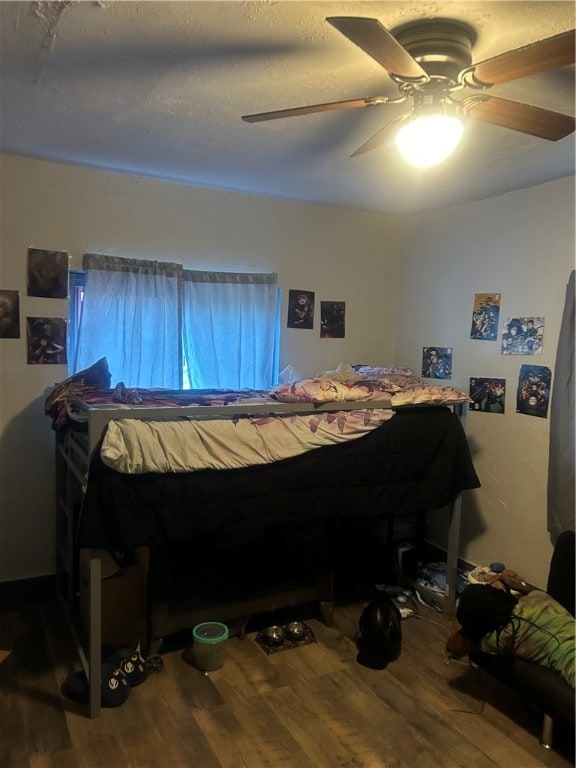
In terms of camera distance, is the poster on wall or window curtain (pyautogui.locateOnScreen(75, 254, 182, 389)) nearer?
the poster on wall

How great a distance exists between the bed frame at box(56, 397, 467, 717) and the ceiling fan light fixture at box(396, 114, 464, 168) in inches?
45.6

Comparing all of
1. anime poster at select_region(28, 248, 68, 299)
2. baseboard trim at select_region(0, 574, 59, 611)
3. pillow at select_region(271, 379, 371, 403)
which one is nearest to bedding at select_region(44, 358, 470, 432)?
pillow at select_region(271, 379, 371, 403)

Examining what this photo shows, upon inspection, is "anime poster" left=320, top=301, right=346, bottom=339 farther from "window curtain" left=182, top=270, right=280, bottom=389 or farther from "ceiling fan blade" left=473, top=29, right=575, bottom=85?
"ceiling fan blade" left=473, top=29, right=575, bottom=85

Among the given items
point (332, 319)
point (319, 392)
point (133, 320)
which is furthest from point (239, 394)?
point (332, 319)

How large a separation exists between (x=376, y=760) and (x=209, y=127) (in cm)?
244

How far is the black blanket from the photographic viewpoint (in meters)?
2.10

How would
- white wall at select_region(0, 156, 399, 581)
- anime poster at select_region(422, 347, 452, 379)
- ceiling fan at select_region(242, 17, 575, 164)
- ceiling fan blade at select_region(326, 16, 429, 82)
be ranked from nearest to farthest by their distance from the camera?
ceiling fan blade at select_region(326, 16, 429, 82), ceiling fan at select_region(242, 17, 575, 164), white wall at select_region(0, 156, 399, 581), anime poster at select_region(422, 347, 452, 379)

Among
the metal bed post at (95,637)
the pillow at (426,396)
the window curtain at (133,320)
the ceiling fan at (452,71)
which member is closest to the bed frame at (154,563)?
the metal bed post at (95,637)

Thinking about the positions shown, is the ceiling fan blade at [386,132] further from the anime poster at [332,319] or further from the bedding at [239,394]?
the anime poster at [332,319]

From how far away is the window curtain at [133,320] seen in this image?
2.94 metres

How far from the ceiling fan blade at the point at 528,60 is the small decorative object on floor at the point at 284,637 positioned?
2394 millimetres

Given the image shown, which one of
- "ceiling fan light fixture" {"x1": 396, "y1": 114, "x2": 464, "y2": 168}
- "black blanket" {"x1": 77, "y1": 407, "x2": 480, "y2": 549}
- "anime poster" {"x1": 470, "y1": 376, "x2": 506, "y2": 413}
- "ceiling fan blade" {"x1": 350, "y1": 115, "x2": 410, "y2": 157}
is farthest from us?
"anime poster" {"x1": 470, "y1": 376, "x2": 506, "y2": 413}

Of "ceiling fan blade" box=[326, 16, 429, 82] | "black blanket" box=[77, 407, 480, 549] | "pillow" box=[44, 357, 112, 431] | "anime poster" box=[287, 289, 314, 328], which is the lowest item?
"black blanket" box=[77, 407, 480, 549]

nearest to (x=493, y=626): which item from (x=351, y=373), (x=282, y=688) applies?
(x=282, y=688)
